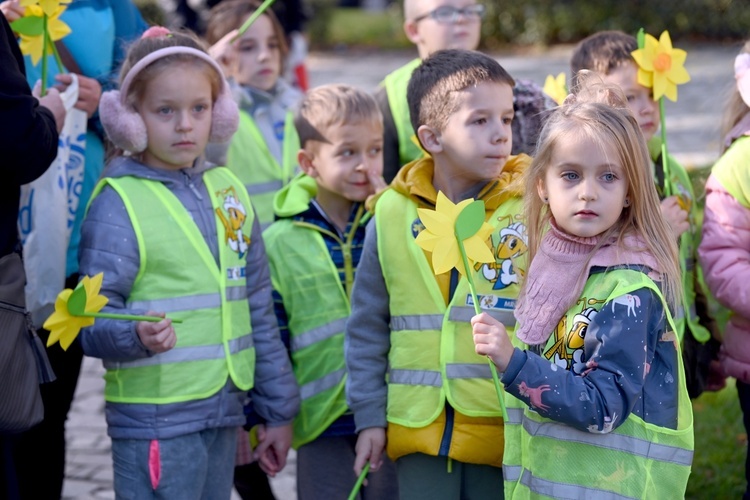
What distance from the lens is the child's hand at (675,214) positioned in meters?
3.46

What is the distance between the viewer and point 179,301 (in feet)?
10.7

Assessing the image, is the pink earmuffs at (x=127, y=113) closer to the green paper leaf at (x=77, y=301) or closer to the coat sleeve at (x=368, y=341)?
the green paper leaf at (x=77, y=301)

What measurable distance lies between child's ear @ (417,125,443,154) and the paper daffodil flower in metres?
1.20

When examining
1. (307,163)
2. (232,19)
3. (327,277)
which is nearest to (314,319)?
(327,277)

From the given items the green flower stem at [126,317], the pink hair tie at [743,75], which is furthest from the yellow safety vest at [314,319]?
the pink hair tie at [743,75]

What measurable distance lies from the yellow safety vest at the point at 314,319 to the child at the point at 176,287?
143mm

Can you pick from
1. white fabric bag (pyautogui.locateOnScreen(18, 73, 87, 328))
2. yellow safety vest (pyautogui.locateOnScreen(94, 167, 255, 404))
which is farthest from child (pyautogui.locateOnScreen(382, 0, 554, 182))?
white fabric bag (pyautogui.locateOnScreen(18, 73, 87, 328))

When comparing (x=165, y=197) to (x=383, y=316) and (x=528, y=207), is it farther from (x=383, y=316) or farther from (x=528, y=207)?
(x=528, y=207)

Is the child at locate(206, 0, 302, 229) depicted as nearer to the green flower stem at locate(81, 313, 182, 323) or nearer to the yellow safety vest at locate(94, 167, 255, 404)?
the yellow safety vest at locate(94, 167, 255, 404)

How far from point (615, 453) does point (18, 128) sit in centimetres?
178

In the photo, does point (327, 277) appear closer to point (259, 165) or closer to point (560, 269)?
point (259, 165)

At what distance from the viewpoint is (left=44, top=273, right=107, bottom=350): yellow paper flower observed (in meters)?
2.99

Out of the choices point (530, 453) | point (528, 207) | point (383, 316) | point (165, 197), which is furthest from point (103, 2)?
point (530, 453)

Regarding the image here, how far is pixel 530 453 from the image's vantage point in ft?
8.96
